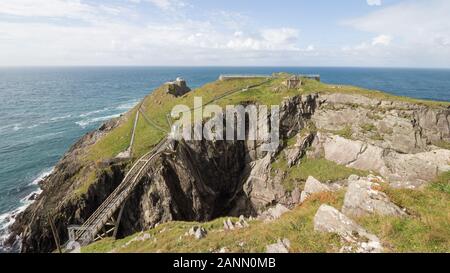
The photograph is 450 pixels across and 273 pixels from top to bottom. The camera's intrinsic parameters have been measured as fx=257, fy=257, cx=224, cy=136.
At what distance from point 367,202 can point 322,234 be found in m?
3.40

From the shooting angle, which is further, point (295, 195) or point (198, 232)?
point (295, 195)

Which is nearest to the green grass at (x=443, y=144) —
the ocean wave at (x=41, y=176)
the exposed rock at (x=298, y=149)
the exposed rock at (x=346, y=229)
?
the exposed rock at (x=298, y=149)

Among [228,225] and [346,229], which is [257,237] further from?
[346,229]

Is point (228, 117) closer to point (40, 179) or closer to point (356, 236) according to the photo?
point (356, 236)

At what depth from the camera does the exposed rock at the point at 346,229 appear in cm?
1253

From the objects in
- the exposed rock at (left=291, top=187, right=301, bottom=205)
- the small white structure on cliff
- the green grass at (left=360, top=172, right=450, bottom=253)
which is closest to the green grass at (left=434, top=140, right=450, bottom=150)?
the exposed rock at (left=291, top=187, right=301, bottom=205)

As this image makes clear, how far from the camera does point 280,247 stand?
14.0 metres

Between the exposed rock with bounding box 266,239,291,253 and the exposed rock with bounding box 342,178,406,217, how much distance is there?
4.20m

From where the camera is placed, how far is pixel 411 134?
1790 inches

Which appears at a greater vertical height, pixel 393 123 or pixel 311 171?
pixel 393 123

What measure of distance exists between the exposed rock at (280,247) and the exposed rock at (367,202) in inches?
165

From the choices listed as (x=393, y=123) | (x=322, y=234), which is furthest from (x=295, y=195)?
(x=322, y=234)

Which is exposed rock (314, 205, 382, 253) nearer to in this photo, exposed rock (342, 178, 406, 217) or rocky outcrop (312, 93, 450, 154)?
exposed rock (342, 178, 406, 217)
